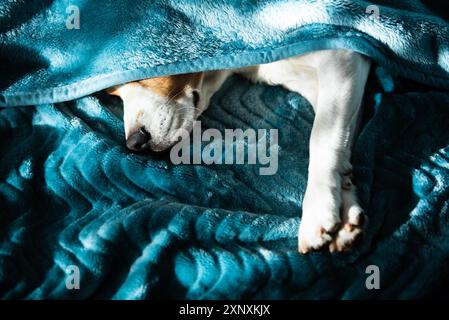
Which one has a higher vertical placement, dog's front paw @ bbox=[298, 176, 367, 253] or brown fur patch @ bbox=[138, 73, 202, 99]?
brown fur patch @ bbox=[138, 73, 202, 99]

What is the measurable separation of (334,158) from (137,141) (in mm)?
413

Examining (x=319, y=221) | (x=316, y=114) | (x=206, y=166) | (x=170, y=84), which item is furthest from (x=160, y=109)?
(x=319, y=221)

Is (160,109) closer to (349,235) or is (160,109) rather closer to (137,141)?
(137,141)

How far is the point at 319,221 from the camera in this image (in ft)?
4.18

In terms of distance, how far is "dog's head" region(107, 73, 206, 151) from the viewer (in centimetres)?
153

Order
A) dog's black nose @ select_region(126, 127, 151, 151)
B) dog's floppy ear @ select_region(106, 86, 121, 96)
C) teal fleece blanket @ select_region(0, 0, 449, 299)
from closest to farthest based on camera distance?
teal fleece blanket @ select_region(0, 0, 449, 299)
dog's black nose @ select_region(126, 127, 151, 151)
dog's floppy ear @ select_region(106, 86, 121, 96)

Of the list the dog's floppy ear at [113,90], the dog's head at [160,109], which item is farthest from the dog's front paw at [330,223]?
the dog's floppy ear at [113,90]

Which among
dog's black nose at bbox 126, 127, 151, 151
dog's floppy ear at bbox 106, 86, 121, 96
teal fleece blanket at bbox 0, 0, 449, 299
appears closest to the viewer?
teal fleece blanket at bbox 0, 0, 449, 299

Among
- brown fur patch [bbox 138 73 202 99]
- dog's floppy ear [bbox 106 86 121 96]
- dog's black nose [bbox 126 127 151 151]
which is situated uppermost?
brown fur patch [bbox 138 73 202 99]

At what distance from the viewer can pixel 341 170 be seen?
4.52 ft

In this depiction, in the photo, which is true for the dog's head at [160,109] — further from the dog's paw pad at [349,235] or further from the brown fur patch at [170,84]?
the dog's paw pad at [349,235]

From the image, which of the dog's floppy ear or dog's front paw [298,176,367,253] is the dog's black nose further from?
dog's front paw [298,176,367,253]

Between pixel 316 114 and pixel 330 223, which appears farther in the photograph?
pixel 316 114

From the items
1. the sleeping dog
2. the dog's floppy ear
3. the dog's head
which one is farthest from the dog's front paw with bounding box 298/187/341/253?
the dog's floppy ear
